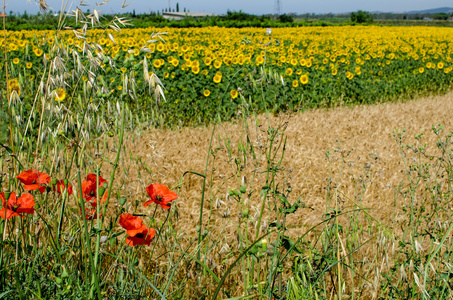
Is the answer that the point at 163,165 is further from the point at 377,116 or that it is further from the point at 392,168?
Answer: the point at 377,116

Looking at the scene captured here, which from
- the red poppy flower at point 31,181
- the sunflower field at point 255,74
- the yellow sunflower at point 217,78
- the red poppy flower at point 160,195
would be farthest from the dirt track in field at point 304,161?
the yellow sunflower at point 217,78

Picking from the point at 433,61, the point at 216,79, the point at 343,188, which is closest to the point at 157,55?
the point at 216,79

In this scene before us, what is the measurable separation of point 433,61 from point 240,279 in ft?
25.3

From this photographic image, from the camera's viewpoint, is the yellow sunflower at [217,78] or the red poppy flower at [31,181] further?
the yellow sunflower at [217,78]

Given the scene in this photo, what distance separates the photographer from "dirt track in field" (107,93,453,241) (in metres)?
2.38

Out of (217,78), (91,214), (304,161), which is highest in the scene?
(217,78)

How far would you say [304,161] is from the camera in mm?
3203

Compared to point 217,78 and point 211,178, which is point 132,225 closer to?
point 211,178

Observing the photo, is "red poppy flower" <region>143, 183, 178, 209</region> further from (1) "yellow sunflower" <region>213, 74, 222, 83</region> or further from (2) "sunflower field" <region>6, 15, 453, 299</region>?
(1) "yellow sunflower" <region>213, 74, 222, 83</region>

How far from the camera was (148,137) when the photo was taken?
3.54m

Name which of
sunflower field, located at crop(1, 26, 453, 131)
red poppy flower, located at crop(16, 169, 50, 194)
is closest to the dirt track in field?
sunflower field, located at crop(1, 26, 453, 131)

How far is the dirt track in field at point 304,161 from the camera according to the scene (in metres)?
2.38

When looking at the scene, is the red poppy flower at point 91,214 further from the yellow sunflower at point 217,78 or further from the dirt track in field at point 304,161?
the yellow sunflower at point 217,78

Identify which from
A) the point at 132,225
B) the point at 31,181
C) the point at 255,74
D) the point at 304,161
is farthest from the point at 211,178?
the point at 255,74
